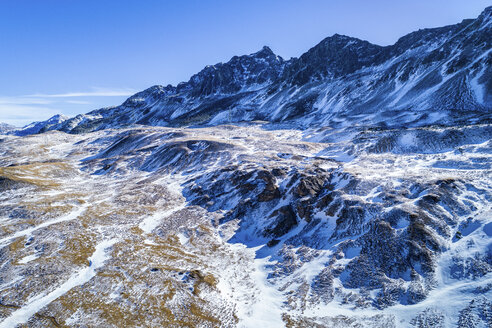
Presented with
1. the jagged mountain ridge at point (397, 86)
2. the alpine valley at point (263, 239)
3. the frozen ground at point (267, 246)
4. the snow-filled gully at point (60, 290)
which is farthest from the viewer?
the jagged mountain ridge at point (397, 86)

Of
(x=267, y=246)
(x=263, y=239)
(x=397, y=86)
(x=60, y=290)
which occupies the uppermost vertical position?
(x=397, y=86)

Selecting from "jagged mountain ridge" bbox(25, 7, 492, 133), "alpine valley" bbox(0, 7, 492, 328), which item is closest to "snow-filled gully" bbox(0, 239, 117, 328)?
"alpine valley" bbox(0, 7, 492, 328)

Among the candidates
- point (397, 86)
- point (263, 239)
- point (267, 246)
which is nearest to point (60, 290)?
point (267, 246)

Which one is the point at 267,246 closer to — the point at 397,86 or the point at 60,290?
the point at 60,290

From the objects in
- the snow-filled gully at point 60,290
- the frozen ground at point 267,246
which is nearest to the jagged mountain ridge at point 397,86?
the frozen ground at point 267,246

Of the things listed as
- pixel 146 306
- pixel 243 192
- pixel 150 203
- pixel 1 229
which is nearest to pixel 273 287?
pixel 146 306

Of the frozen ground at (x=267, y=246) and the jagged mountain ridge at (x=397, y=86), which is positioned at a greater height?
the jagged mountain ridge at (x=397, y=86)

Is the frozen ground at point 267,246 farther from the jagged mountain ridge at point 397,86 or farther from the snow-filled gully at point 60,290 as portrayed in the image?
the jagged mountain ridge at point 397,86

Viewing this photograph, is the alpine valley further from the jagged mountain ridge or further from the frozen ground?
the jagged mountain ridge

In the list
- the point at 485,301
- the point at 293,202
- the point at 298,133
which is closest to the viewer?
the point at 485,301

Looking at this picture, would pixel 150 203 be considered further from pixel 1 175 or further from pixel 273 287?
pixel 1 175

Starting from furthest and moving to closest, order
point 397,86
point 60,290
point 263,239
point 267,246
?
1. point 397,86
2. point 263,239
3. point 267,246
4. point 60,290
